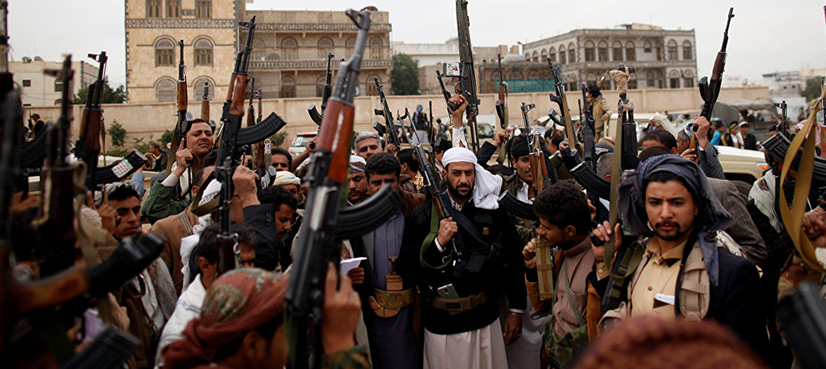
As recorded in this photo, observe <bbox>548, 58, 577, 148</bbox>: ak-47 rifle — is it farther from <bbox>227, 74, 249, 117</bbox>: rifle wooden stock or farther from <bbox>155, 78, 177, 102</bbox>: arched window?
<bbox>155, 78, 177, 102</bbox>: arched window

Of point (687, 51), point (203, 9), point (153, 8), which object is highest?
point (687, 51)

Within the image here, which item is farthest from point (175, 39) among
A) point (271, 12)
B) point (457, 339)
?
point (457, 339)

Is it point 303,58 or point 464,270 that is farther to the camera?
point 303,58

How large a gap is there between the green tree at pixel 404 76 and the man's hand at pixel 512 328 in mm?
50042

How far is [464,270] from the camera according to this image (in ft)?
11.4

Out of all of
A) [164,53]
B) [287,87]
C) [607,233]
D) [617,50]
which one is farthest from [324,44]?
[607,233]

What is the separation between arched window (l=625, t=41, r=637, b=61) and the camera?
5782 cm

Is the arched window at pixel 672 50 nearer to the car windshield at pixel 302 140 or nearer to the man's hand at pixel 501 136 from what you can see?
the car windshield at pixel 302 140

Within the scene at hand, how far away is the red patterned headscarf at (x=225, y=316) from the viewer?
1763 millimetres

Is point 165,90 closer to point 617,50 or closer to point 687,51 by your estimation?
point 617,50

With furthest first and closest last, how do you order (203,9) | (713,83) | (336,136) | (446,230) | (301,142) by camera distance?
(203,9) → (301,142) → (713,83) → (446,230) → (336,136)

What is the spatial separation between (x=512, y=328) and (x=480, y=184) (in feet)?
3.28

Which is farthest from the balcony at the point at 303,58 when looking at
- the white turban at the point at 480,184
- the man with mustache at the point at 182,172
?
the white turban at the point at 480,184

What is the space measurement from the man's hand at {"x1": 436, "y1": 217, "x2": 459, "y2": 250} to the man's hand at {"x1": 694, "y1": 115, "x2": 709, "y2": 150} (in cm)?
237
